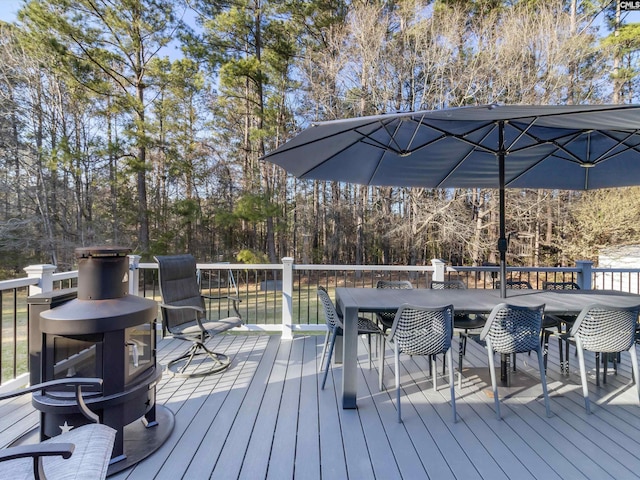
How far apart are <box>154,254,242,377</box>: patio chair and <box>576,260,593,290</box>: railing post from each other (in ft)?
13.8

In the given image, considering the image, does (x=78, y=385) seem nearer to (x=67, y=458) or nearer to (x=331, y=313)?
(x=67, y=458)

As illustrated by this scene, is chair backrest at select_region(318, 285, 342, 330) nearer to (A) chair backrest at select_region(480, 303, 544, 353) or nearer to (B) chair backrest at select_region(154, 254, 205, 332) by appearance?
(A) chair backrest at select_region(480, 303, 544, 353)

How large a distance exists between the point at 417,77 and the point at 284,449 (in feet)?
35.4

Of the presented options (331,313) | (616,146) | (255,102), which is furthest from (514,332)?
(255,102)

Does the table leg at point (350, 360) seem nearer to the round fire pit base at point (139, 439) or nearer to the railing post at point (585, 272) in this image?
the round fire pit base at point (139, 439)

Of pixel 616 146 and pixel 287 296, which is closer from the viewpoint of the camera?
pixel 616 146

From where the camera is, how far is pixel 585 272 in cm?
436

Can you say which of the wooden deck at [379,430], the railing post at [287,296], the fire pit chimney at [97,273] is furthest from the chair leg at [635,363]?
the fire pit chimney at [97,273]

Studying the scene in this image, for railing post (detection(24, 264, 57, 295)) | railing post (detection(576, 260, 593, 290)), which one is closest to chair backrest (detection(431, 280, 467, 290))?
railing post (detection(576, 260, 593, 290))

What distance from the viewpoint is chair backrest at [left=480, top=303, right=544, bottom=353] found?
2.55 metres

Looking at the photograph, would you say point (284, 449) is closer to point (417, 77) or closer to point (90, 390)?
point (90, 390)

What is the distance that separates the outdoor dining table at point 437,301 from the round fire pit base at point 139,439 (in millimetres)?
1258

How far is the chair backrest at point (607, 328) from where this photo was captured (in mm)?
2594

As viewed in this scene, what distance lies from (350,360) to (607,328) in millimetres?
1947
